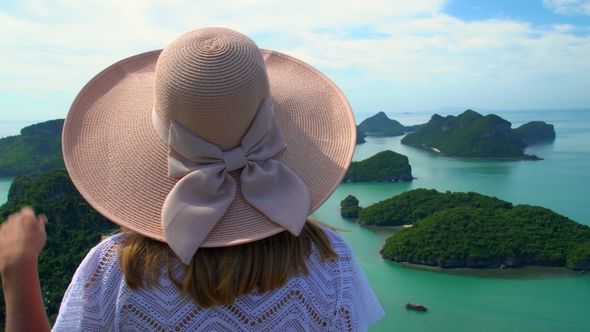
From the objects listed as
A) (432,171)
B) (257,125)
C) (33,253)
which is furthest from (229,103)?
(432,171)

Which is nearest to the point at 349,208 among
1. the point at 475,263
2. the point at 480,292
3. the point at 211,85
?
the point at 475,263

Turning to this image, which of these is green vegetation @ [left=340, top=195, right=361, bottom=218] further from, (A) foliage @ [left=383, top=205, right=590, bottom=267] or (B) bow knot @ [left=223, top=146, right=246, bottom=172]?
(B) bow knot @ [left=223, top=146, right=246, bottom=172]

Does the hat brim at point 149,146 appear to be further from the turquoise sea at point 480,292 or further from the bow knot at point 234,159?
the turquoise sea at point 480,292

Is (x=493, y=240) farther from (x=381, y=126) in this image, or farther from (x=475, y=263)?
(x=381, y=126)

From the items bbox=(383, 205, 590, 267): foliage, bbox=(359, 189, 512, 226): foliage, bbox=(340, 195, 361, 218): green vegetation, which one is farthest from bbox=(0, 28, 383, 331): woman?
bbox=(340, 195, 361, 218): green vegetation

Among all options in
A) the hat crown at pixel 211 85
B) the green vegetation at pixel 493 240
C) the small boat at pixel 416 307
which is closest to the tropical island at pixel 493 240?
the green vegetation at pixel 493 240

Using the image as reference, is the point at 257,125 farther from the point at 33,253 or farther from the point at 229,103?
the point at 33,253
